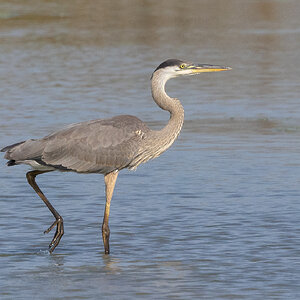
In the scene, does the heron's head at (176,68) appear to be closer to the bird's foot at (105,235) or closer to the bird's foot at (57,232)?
the bird's foot at (105,235)

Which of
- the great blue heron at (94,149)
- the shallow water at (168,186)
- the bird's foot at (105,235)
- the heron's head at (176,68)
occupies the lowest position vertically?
the shallow water at (168,186)

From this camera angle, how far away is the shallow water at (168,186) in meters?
7.87

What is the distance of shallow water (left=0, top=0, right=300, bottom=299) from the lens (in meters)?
7.87

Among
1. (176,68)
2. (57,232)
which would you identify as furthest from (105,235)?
(176,68)

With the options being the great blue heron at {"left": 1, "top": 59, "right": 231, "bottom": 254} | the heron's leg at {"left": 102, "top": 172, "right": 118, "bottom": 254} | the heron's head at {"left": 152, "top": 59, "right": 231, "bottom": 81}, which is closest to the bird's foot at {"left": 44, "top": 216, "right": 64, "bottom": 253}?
the great blue heron at {"left": 1, "top": 59, "right": 231, "bottom": 254}

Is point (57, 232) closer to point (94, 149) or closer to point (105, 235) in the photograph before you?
point (105, 235)

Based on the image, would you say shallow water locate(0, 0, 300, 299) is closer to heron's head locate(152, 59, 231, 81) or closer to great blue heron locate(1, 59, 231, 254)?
great blue heron locate(1, 59, 231, 254)

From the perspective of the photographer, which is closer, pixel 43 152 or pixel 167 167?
pixel 43 152

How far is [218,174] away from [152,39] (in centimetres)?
1632

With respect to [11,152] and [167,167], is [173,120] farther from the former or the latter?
[167,167]

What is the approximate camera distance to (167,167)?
12250mm

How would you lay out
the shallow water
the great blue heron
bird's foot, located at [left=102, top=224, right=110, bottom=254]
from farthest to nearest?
1. the great blue heron
2. bird's foot, located at [left=102, top=224, right=110, bottom=254]
3. the shallow water

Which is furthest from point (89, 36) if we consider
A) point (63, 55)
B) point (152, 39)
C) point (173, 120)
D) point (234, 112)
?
point (173, 120)

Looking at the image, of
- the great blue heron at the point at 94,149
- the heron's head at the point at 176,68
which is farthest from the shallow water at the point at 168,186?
the heron's head at the point at 176,68
